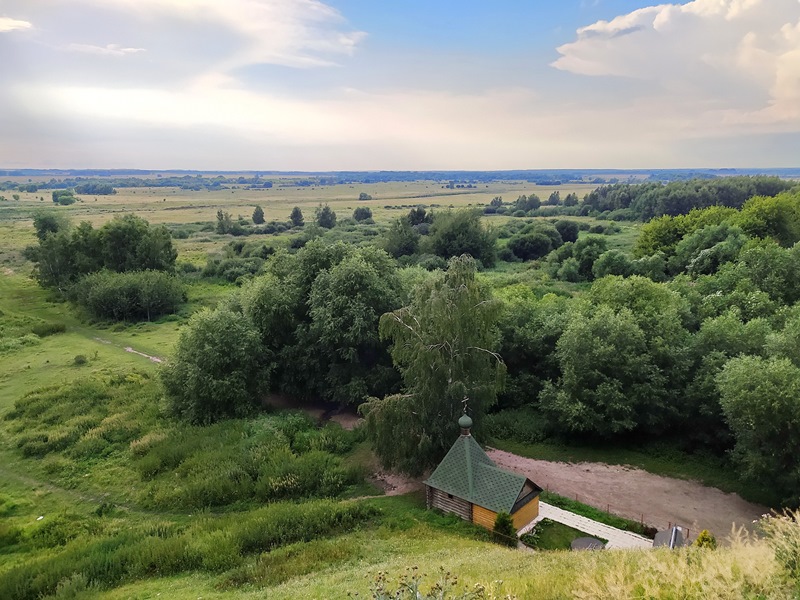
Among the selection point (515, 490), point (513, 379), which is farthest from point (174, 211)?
point (515, 490)

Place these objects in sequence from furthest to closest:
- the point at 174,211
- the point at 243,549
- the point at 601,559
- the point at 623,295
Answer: the point at 174,211 < the point at 623,295 < the point at 243,549 < the point at 601,559

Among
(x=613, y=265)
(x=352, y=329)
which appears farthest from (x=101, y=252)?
(x=613, y=265)

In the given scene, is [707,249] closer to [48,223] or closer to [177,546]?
[177,546]

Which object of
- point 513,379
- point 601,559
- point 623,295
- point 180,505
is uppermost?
point 623,295

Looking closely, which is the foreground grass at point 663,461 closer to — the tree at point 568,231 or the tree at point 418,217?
the tree at point 568,231

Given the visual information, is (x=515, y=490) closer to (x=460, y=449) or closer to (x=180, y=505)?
(x=460, y=449)

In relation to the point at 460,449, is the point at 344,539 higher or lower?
lower

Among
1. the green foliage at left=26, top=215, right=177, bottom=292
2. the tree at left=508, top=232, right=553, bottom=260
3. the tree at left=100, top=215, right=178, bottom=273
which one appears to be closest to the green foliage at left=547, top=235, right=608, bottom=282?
the tree at left=508, top=232, right=553, bottom=260
